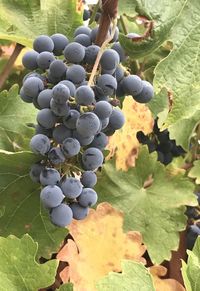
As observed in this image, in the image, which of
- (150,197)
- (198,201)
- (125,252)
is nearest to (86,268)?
(125,252)

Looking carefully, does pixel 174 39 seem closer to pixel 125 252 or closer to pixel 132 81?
pixel 132 81

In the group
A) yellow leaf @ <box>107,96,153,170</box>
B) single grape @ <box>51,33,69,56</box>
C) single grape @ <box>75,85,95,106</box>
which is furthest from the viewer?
yellow leaf @ <box>107,96,153,170</box>

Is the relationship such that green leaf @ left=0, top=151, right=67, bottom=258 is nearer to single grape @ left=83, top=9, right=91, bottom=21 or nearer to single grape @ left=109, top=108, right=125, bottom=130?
single grape @ left=109, top=108, right=125, bottom=130

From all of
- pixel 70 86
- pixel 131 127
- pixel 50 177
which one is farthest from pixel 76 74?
pixel 131 127

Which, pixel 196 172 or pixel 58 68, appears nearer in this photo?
pixel 58 68

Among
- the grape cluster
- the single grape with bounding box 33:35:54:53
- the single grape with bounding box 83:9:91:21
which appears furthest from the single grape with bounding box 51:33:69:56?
the grape cluster

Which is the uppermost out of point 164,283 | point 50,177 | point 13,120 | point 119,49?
point 119,49

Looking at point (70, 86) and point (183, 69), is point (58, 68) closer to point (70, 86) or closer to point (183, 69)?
point (70, 86)
